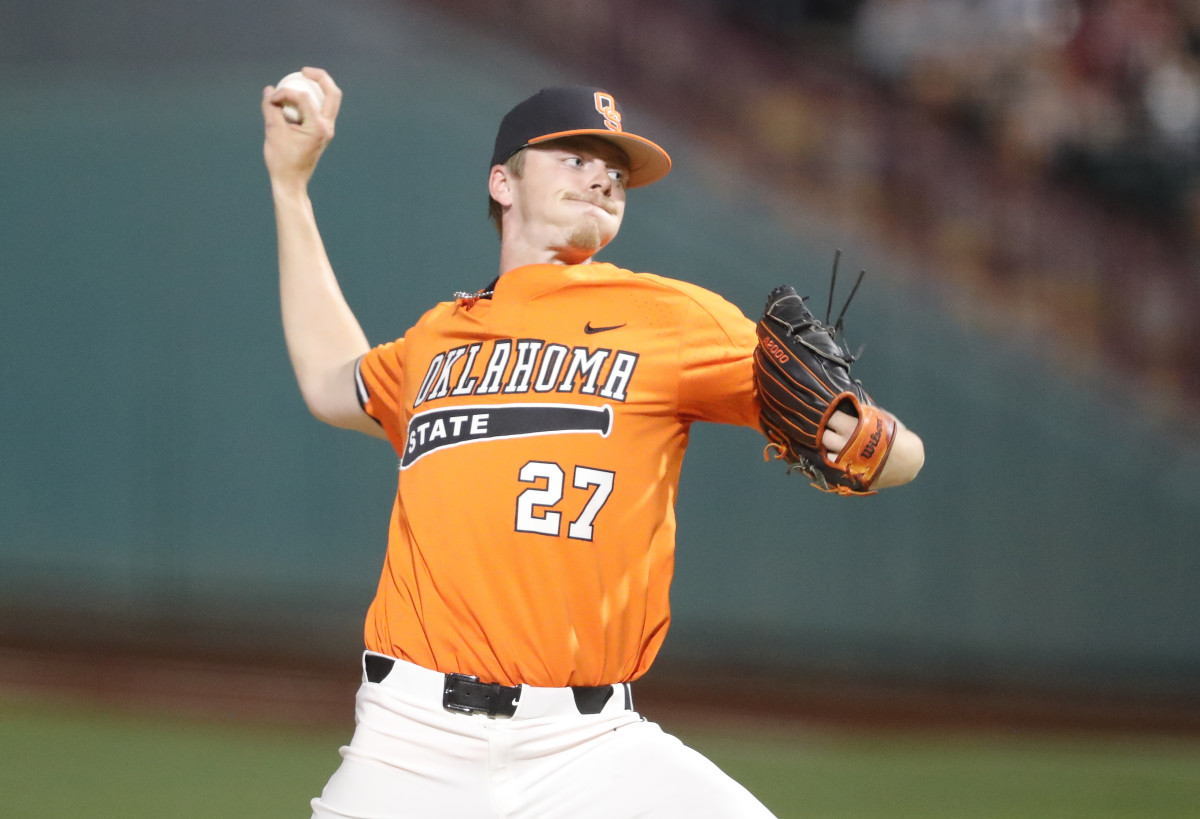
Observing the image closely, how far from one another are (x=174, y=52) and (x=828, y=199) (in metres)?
3.36

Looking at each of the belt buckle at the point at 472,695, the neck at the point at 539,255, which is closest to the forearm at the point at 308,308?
the neck at the point at 539,255

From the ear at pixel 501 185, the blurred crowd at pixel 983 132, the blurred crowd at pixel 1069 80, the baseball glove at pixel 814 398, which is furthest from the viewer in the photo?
the blurred crowd at pixel 1069 80

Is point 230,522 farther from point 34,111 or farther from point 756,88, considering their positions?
point 756,88

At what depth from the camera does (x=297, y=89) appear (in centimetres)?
262

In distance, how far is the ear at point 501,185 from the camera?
249 cm

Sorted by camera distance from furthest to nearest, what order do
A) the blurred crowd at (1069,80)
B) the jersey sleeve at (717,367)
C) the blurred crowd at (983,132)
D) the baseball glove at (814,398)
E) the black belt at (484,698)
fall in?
the blurred crowd at (1069,80), the blurred crowd at (983,132), the jersey sleeve at (717,367), the black belt at (484,698), the baseball glove at (814,398)

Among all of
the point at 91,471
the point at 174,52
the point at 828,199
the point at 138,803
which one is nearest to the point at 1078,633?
the point at 828,199

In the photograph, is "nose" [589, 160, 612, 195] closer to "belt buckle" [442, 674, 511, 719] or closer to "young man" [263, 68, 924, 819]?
"young man" [263, 68, 924, 819]

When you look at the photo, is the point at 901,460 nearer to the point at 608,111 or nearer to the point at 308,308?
the point at 608,111

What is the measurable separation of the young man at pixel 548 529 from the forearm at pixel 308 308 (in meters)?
0.33

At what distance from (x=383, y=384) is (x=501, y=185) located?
0.47 meters

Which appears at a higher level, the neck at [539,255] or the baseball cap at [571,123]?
the baseball cap at [571,123]

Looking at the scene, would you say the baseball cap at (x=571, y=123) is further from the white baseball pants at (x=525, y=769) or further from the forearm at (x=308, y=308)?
the white baseball pants at (x=525, y=769)

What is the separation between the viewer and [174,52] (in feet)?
20.5
